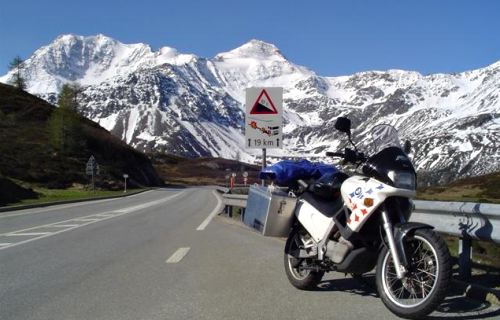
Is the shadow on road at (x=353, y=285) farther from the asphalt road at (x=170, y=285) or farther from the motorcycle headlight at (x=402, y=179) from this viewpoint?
the motorcycle headlight at (x=402, y=179)

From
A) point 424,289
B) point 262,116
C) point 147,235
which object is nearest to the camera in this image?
point 424,289

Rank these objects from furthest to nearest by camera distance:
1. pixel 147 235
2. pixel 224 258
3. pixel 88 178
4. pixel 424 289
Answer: pixel 88 178
pixel 147 235
pixel 224 258
pixel 424 289

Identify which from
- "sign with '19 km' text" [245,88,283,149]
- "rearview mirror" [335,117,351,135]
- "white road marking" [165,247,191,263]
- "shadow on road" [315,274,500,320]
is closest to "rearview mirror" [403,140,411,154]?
"rearview mirror" [335,117,351,135]

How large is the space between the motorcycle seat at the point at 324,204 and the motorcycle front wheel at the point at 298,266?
1.58 ft

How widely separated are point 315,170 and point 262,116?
306 inches

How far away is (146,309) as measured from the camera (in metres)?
6.07

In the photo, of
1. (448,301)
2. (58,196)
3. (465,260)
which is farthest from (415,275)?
(58,196)

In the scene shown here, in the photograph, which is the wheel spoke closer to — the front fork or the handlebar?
the front fork

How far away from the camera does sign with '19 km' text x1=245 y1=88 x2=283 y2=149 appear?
1505cm

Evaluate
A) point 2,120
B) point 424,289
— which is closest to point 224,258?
point 424,289

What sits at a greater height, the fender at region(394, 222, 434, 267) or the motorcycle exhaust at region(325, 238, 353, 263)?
the fender at region(394, 222, 434, 267)

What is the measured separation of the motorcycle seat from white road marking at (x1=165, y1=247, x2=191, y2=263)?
319 cm

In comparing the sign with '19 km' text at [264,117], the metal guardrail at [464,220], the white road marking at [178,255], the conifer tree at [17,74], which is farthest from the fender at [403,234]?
the conifer tree at [17,74]

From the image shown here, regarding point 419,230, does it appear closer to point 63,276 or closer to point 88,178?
point 63,276
